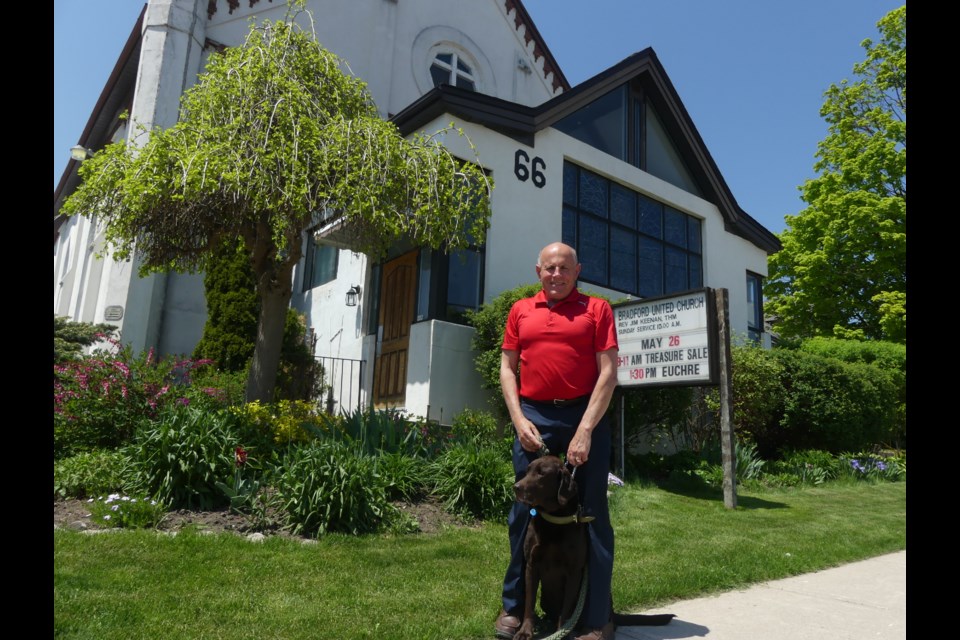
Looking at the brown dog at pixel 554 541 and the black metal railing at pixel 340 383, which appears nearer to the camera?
the brown dog at pixel 554 541

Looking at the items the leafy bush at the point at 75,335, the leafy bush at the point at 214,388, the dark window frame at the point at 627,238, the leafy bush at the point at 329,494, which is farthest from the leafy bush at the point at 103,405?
the dark window frame at the point at 627,238

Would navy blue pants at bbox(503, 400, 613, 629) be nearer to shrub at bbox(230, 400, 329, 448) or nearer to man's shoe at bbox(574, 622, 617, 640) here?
man's shoe at bbox(574, 622, 617, 640)

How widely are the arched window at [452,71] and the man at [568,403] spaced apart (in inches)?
642

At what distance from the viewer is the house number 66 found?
12531 millimetres

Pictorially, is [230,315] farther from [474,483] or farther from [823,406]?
[823,406]

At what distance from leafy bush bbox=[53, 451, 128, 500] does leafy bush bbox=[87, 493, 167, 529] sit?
0.67 m

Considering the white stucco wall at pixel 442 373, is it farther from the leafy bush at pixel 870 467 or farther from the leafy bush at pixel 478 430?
the leafy bush at pixel 870 467

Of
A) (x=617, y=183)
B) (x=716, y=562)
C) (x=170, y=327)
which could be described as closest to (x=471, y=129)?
(x=617, y=183)

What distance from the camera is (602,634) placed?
3.32 meters

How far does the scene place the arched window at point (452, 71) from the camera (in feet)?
62.1

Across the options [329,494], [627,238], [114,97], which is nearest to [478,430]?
[329,494]

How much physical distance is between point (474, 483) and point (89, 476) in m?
3.42
